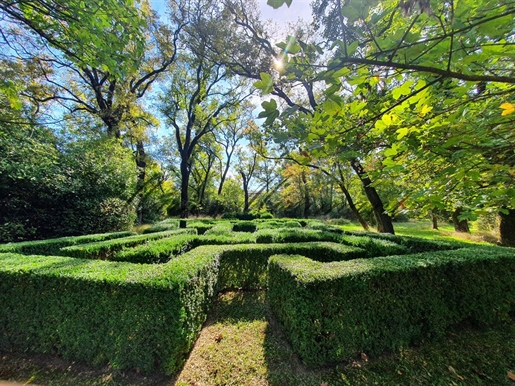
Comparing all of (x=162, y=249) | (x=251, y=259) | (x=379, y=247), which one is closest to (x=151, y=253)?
(x=162, y=249)

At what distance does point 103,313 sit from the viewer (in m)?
2.23

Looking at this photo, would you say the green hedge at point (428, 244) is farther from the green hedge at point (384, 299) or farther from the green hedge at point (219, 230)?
the green hedge at point (219, 230)

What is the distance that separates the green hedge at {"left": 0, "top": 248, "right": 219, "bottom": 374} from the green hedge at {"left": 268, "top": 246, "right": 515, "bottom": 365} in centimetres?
137

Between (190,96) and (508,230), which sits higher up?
(190,96)

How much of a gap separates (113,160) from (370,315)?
11.3m

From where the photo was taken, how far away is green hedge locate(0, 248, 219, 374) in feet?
6.97

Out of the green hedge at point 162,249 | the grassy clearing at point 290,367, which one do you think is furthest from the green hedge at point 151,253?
the grassy clearing at point 290,367

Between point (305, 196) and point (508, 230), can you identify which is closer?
point (508, 230)

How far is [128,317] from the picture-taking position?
2174 mm

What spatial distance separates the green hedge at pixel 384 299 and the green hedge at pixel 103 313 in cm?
137

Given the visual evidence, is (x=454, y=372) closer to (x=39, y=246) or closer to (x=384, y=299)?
(x=384, y=299)

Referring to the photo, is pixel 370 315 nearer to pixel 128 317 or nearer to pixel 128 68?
pixel 128 317

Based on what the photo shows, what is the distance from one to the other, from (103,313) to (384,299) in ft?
11.3

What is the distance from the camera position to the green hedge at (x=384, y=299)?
224 cm
